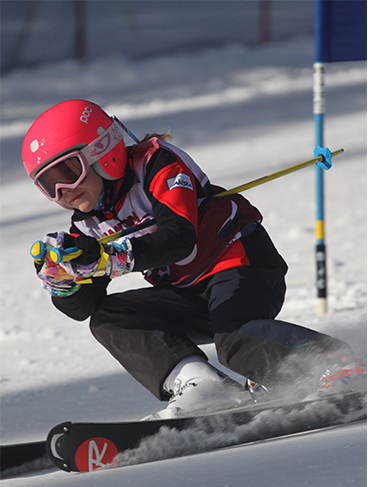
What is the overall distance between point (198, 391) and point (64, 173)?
75cm

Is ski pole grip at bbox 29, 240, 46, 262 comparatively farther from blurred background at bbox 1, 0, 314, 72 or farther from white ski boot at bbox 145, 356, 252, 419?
blurred background at bbox 1, 0, 314, 72

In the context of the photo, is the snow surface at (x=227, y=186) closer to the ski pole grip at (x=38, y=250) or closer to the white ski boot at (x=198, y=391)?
the white ski boot at (x=198, y=391)

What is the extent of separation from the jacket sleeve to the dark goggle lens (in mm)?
206

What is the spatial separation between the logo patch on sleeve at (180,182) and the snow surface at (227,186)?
73 centimetres

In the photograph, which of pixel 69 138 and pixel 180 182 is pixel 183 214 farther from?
pixel 69 138

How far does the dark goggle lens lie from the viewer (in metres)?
1.73

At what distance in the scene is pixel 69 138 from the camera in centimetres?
173

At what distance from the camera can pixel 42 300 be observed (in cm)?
397

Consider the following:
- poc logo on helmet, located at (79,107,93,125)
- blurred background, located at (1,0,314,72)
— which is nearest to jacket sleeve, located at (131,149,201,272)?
poc logo on helmet, located at (79,107,93,125)

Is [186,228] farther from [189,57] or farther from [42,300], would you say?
[189,57]

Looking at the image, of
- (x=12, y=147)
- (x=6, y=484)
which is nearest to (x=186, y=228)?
(x=6, y=484)

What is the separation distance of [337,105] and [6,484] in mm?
7193

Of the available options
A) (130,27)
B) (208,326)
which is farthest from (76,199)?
(130,27)

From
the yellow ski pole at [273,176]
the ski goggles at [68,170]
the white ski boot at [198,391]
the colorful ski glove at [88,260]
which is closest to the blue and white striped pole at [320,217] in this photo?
the yellow ski pole at [273,176]
